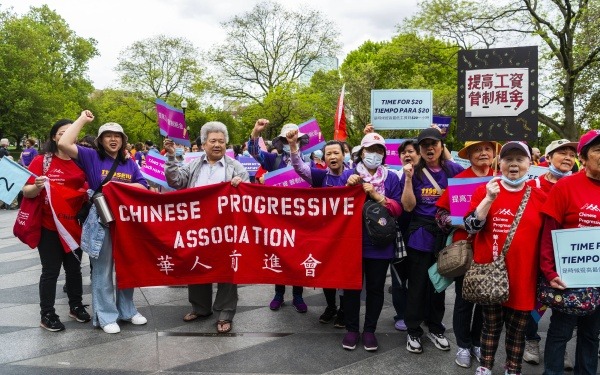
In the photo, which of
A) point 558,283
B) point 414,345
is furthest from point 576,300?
point 414,345

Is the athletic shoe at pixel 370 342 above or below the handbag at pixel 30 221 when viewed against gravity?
below

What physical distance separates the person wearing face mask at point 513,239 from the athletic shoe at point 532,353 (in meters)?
0.63

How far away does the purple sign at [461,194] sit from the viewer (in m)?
3.64

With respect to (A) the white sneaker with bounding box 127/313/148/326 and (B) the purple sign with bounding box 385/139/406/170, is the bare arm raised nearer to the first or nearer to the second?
(A) the white sneaker with bounding box 127/313/148/326

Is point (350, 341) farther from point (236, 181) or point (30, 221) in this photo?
point (30, 221)

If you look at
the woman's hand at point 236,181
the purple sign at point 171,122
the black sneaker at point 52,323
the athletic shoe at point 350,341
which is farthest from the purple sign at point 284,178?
the black sneaker at point 52,323

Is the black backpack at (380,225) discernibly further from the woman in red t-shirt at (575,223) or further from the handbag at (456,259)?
the woman in red t-shirt at (575,223)

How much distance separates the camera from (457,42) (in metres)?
21.7

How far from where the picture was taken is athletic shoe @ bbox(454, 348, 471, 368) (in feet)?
12.4

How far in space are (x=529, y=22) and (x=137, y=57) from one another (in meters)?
32.6

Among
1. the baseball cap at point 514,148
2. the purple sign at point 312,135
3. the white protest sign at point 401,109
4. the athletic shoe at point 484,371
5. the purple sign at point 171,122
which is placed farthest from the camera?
the purple sign at point 312,135

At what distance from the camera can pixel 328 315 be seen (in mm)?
4883

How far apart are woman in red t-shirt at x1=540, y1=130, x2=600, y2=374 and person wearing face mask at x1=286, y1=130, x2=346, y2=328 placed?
6.06ft

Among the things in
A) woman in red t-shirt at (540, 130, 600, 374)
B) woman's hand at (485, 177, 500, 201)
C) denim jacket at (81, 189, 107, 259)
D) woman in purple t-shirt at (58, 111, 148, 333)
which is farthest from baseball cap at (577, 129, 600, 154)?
denim jacket at (81, 189, 107, 259)
